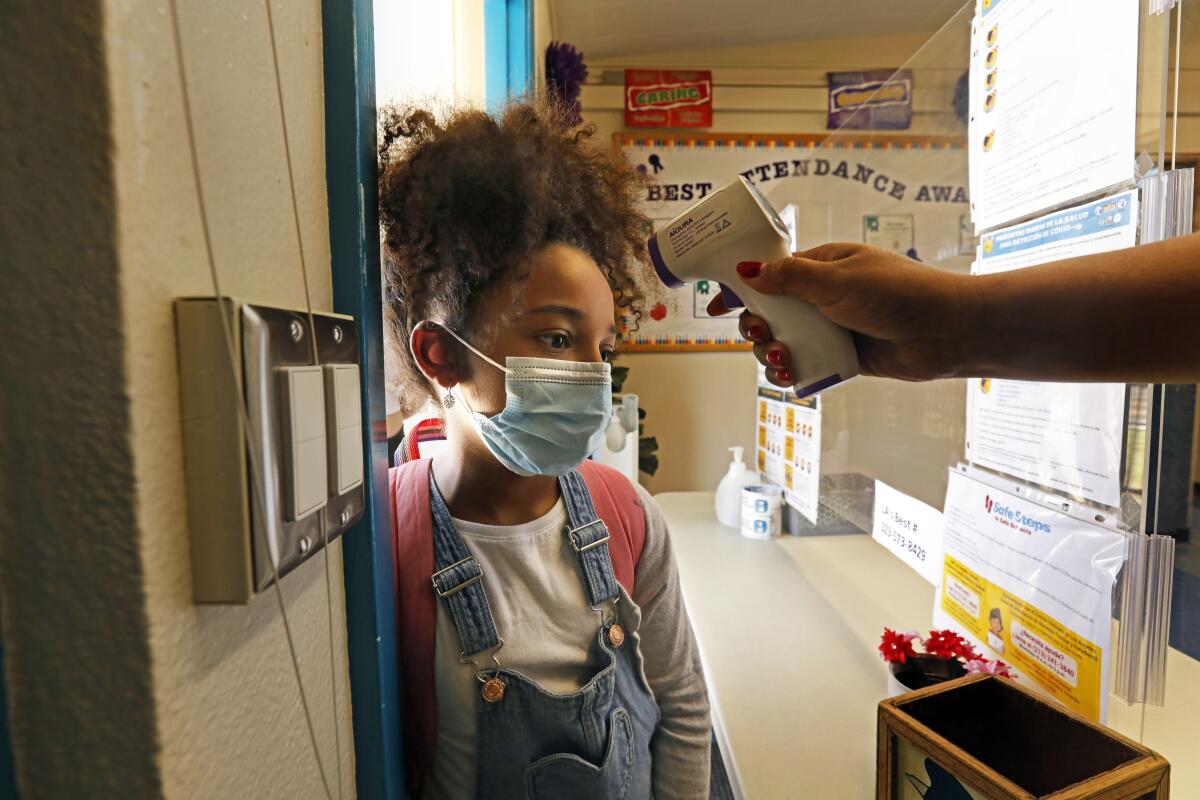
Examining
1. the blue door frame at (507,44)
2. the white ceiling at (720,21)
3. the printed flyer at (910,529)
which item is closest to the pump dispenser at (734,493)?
the printed flyer at (910,529)

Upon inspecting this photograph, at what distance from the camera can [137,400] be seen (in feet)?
0.70

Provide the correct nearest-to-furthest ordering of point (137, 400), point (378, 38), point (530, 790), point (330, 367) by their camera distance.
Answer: point (137, 400)
point (330, 367)
point (530, 790)
point (378, 38)

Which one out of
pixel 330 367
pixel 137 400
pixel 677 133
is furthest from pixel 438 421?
pixel 677 133

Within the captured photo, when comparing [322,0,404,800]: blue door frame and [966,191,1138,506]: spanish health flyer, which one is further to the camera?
[966,191,1138,506]: spanish health flyer

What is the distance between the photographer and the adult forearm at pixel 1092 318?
1.76 feet

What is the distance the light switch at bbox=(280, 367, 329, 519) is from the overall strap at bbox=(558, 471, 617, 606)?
1.50ft

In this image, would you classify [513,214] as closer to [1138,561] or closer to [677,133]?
[1138,561]

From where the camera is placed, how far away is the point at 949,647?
2.94 ft

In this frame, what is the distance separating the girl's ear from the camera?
74cm

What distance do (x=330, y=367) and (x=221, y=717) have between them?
0.52 feet

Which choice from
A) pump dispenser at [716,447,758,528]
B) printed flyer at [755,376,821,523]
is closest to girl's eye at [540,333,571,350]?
printed flyer at [755,376,821,523]

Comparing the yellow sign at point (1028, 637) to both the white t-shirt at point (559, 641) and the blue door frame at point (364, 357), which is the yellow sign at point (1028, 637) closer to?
the white t-shirt at point (559, 641)

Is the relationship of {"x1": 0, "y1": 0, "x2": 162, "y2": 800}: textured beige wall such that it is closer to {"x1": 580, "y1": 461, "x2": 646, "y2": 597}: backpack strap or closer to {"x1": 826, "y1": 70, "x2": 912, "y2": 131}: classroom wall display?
{"x1": 580, "y1": 461, "x2": 646, "y2": 597}: backpack strap

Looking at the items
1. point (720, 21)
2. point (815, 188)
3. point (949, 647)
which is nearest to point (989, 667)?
point (949, 647)
